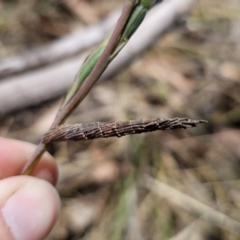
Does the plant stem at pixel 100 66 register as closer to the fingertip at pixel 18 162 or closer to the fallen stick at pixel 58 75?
the fingertip at pixel 18 162

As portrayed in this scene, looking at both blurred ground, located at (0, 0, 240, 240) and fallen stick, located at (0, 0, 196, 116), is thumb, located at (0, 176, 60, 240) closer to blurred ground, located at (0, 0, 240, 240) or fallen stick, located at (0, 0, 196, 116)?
blurred ground, located at (0, 0, 240, 240)

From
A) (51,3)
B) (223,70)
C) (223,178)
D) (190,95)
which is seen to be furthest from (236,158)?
(51,3)

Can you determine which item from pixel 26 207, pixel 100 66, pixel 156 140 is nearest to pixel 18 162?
pixel 26 207

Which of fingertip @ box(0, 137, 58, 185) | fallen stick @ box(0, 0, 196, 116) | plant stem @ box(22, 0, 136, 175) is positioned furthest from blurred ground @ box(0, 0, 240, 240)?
plant stem @ box(22, 0, 136, 175)

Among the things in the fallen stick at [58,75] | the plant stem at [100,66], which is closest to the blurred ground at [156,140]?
the fallen stick at [58,75]

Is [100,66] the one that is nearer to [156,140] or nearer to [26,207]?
[26,207]
